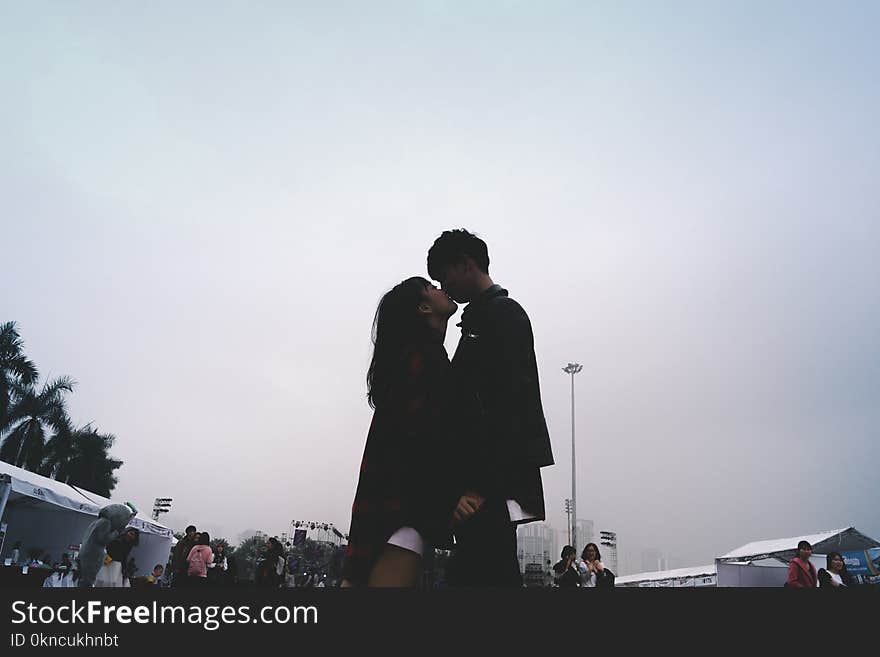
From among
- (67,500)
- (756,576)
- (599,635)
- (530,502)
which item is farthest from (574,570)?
(756,576)

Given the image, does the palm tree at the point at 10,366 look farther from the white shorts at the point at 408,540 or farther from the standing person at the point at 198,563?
the white shorts at the point at 408,540

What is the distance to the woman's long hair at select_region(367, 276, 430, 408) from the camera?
2004mm

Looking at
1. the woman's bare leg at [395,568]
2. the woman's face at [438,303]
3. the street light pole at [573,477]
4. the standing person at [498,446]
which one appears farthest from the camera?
the street light pole at [573,477]

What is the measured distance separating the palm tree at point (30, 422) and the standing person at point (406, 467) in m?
46.8

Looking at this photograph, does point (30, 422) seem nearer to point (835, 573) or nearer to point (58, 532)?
point (58, 532)

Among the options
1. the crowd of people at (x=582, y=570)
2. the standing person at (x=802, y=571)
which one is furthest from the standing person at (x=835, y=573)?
the crowd of people at (x=582, y=570)

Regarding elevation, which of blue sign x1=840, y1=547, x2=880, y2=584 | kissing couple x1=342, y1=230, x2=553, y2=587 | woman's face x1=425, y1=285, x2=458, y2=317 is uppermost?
blue sign x1=840, y1=547, x2=880, y2=584

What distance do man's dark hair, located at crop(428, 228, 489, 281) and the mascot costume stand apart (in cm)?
642

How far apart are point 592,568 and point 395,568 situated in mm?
6987

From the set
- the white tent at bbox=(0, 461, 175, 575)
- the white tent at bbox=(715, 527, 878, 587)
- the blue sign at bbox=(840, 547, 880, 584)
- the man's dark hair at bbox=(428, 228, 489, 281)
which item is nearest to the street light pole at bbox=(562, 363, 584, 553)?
the white tent at bbox=(715, 527, 878, 587)

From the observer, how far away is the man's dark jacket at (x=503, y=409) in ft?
6.37

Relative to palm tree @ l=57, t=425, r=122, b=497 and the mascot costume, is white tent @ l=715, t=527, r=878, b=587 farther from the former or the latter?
palm tree @ l=57, t=425, r=122, b=497

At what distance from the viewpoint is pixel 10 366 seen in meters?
37.5

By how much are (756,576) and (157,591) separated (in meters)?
19.9
